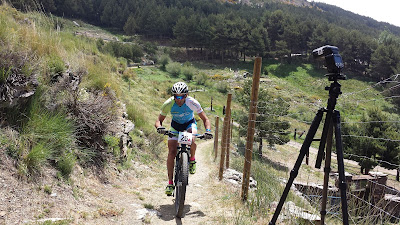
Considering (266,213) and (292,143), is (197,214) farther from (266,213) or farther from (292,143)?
(292,143)

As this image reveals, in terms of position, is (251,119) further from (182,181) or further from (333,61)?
(333,61)

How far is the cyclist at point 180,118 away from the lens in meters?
4.85

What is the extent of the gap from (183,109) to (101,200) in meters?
2.10

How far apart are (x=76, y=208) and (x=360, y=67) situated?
3707 inches

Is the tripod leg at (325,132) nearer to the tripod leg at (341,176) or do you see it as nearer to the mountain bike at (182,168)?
the tripod leg at (341,176)

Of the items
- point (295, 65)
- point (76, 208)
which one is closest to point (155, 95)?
point (76, 208)

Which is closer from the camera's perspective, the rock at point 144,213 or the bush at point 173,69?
the rock at point 144,213

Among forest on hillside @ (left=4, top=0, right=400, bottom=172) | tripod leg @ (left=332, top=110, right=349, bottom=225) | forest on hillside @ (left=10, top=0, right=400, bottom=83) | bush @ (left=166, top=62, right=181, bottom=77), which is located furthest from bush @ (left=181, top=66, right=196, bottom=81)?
tripod leg @ (left=332, top=110, right=349, bottom=225)

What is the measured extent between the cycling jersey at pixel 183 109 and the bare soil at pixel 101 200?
1.67 meters

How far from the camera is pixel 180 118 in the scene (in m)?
5.14

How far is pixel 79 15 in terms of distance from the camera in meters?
99.1

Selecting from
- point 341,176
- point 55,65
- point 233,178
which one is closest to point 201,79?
point 233,178

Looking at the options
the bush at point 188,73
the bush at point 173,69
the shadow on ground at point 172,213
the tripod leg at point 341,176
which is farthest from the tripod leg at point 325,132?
the bush at point 173,69

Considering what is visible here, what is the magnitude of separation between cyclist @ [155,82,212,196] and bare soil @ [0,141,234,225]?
0.62 m
